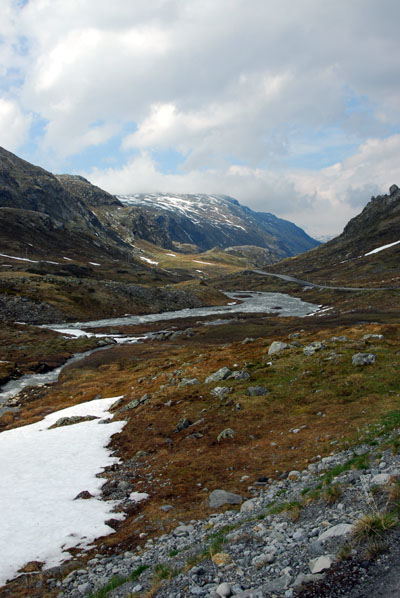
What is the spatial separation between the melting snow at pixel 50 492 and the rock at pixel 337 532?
973 centimetres

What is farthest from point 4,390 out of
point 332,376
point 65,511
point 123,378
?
point 332,376

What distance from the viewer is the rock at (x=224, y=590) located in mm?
7648

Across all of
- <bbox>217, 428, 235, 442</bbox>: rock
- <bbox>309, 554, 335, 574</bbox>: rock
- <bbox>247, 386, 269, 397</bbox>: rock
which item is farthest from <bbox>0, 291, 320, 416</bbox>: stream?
<bbox>309, 554, 335, 574</bbox>: rock

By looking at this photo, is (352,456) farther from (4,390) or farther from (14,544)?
(4,390)

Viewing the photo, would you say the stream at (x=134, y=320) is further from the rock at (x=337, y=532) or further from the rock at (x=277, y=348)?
the rock at (x=337, y=532)

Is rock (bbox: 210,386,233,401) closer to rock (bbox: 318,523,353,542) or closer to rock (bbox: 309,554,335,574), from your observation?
rock (bbox: 318,523,353,542)

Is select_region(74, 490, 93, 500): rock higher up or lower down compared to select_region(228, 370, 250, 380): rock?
lower down

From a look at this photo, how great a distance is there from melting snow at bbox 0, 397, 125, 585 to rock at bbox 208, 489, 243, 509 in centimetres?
430

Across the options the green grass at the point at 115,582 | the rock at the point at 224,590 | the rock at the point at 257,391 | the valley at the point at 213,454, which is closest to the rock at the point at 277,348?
the valley at the point at 213,454

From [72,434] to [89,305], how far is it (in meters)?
108

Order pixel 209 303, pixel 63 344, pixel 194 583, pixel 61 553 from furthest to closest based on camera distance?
pixel 209 303 < pixel 63 344 < pixel 61 553 < pixel 194 583

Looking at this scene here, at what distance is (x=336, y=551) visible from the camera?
25.4 ft

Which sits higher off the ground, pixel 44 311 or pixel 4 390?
pixel 44 311

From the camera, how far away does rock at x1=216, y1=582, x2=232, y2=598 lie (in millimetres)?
7648
